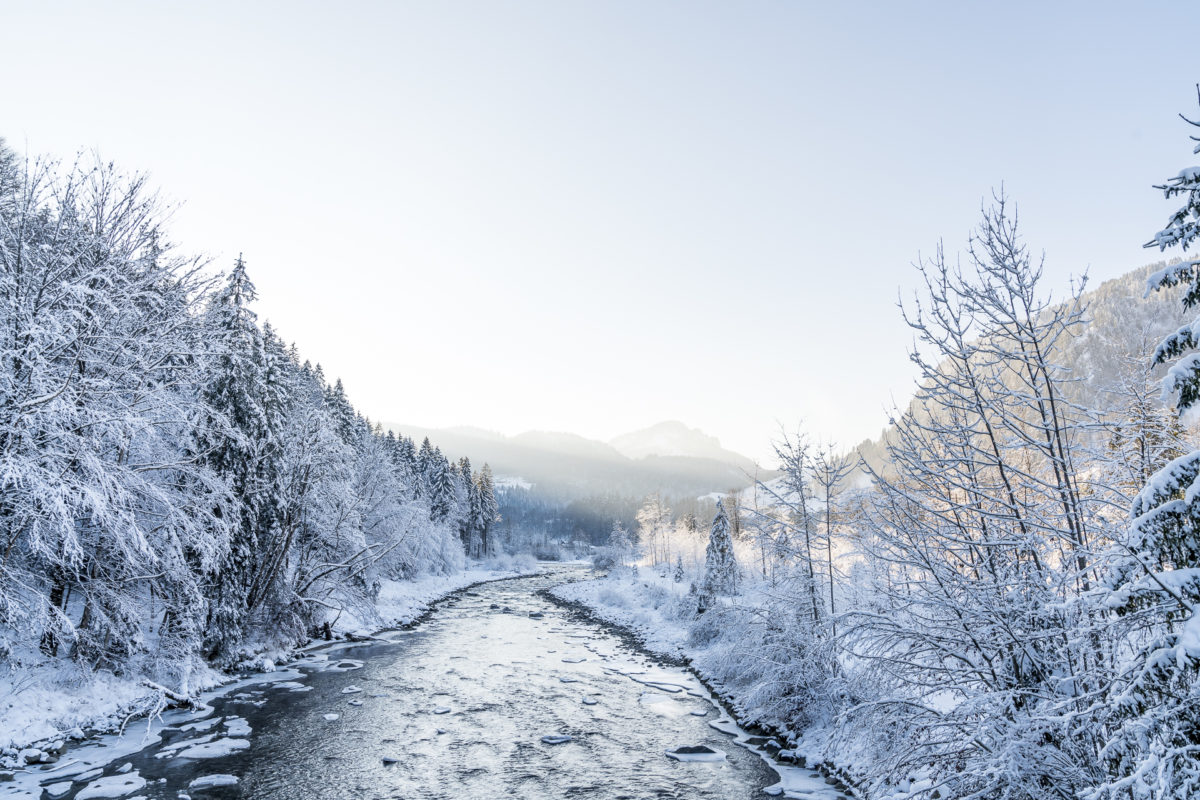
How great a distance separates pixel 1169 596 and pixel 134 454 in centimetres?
2001

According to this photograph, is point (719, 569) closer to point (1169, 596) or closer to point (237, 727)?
point (237, 727)

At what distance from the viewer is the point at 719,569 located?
30734 millimetres

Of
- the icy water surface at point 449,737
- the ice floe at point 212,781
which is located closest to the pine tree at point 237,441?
the icy water surface at point 449,737

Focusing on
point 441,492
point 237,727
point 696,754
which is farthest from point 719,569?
point 441,492

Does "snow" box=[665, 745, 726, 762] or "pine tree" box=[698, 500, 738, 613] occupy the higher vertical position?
"pine tree" box=[698, 500, 738, 613]

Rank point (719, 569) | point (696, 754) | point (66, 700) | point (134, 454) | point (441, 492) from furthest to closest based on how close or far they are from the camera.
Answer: point (441, 492), point (719, 569), point (134, 454), point (66, 700), point (696, 754)

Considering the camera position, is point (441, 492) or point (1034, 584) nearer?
point (1034, 584)

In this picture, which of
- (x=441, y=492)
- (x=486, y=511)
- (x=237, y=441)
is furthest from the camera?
(x=486, y=511)

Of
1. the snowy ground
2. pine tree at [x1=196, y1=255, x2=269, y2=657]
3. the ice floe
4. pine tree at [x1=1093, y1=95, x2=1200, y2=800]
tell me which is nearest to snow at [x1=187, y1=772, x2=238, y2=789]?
the ice floe

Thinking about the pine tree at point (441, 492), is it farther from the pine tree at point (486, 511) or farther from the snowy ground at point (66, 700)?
the snowy ground at point (66, 700)

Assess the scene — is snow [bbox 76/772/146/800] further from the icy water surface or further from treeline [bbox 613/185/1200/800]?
treeline [bbox 613/185/1200/800]

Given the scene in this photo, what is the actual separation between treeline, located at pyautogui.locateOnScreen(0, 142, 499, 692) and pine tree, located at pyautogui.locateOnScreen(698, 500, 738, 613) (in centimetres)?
1691

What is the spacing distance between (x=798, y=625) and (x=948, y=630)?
9.79m

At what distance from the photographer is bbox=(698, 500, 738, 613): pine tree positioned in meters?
27.4
